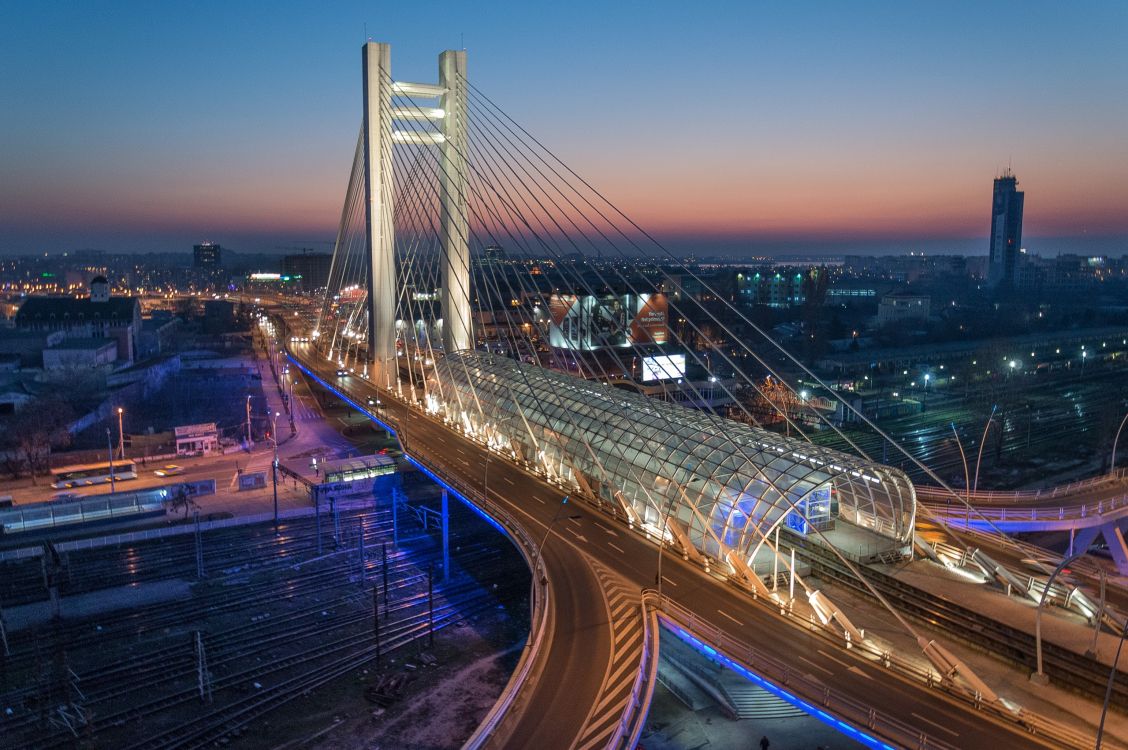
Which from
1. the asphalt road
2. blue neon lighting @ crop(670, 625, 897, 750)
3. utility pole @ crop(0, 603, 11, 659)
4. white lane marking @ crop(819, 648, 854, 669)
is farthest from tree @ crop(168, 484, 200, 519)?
white lane marking @ crop(819, 648, 854, 669)

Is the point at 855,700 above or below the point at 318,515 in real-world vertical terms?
above

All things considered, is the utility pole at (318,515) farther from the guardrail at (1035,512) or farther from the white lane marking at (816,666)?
the guardrail at (1035,512)

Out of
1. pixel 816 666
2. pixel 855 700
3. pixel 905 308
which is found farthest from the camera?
pixel 905 308

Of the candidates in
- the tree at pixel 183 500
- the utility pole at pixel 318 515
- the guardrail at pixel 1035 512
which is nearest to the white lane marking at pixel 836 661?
the guardrail at pixel 1035 512

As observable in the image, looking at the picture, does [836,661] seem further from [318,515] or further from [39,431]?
[39,431]

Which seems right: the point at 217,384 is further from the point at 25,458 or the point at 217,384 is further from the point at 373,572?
the point at 373,572

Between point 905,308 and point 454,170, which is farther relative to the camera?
point 905,308

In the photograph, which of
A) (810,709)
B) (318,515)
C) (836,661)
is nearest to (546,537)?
(836,661)
